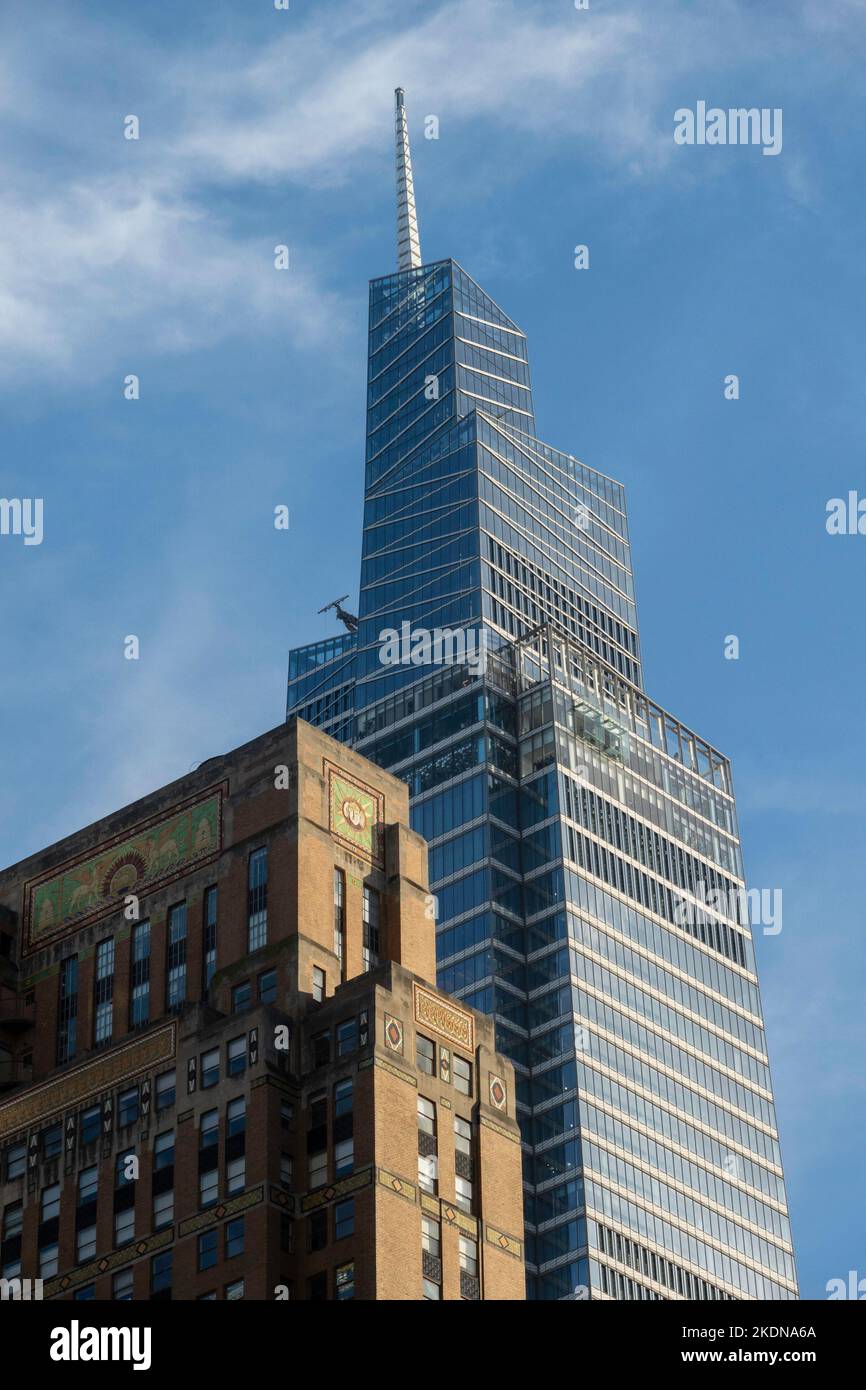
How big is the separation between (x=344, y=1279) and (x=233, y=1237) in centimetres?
596

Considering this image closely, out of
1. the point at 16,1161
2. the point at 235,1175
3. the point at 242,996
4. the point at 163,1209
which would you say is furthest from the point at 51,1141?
the point at 235,1175

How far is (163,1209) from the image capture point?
127500mm

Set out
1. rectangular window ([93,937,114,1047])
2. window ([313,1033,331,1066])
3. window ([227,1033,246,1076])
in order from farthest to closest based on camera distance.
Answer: rectangular window ([93,937,114,1047])
window ([227,1033,246,1076])
window ([313,1033,331,1066])

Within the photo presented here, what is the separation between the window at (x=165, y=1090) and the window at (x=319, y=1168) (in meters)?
8.95

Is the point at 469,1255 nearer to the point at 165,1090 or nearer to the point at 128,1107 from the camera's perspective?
the point at 165,1090

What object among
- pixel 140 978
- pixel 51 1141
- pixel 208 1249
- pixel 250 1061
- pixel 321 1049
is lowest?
pixel 208 1249

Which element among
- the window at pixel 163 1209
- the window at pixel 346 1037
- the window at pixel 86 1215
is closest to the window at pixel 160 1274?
the window at pixel 163 1209

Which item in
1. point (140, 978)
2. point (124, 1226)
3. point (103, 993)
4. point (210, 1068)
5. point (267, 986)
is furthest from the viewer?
point (103, 993)

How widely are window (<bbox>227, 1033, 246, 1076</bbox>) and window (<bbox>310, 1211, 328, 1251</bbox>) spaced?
28.5 feet

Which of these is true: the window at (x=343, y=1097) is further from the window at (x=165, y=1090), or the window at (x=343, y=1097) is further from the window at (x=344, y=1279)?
the window at (x=165, y=1090)

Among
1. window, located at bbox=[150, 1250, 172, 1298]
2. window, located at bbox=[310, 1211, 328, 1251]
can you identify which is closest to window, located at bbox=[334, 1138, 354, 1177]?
window, located at bbox=[310, 1211, 328, 1251]

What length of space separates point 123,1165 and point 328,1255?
1391 cm

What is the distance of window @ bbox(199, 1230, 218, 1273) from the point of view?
406 ft

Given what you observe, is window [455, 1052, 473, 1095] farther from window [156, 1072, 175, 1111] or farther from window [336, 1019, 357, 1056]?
window [156, 1072, 175, 1111]
